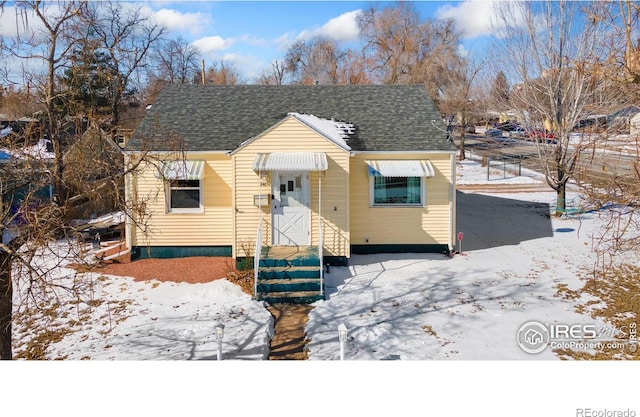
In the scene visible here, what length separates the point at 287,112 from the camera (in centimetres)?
1453

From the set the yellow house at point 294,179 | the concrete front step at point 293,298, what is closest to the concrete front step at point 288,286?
the concrete front step at point 293,298

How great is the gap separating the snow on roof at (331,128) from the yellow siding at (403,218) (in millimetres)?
838

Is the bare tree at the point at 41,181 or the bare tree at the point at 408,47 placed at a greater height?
the bare tree at the point at 408,47

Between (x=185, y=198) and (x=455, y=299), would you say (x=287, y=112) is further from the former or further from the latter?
(x=455, y=299)

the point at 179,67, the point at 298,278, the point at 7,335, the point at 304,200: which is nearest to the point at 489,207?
the point at 304,200

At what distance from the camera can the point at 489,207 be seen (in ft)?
66.5

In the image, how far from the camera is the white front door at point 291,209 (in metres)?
12.3

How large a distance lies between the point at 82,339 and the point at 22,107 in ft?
13.8

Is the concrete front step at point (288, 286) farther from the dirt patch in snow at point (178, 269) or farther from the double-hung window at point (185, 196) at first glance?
the double-hung window at point (185, 196)

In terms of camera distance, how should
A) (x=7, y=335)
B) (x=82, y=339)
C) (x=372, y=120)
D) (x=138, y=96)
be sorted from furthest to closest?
(x=138, y=96) < (x=372, y=120) < (x=82, y=339) < (x=7, y=335)

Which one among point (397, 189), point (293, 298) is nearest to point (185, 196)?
point (293, 298)

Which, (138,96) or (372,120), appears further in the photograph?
(138,96)

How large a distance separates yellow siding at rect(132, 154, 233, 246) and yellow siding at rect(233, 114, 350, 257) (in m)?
0.94

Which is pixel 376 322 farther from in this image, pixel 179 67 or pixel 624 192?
pixel 179 67
